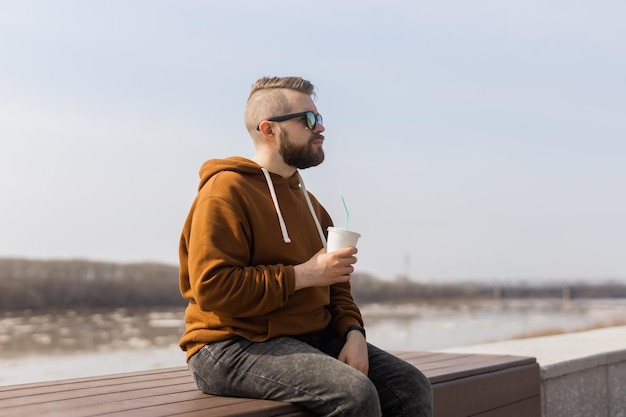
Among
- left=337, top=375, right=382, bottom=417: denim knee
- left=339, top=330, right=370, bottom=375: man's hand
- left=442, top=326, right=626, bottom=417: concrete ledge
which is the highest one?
left=339, top=330, right=370, bottom=375: man's hand

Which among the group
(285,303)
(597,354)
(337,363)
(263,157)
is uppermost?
(263,157)

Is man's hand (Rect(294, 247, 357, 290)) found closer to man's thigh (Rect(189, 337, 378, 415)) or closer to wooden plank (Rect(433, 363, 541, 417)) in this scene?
man's thigh (Rect(189, 337, 378, 415))

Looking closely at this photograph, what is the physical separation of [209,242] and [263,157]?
41 centimetres

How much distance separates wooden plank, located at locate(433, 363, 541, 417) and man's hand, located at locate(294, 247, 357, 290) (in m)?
0.89

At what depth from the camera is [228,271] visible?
2.04 m

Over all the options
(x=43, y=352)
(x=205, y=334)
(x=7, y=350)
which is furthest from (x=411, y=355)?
(x=7, y=350)

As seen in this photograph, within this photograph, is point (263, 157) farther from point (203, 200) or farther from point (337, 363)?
point (337, 363)

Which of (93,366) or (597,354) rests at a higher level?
(597,354)

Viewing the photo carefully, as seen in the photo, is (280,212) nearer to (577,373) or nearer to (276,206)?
(276,206)

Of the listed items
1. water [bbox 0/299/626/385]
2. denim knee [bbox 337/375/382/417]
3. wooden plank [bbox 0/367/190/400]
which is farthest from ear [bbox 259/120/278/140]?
water [bbox 0/299/626/385]

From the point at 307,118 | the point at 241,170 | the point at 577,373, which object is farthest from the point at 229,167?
the point at 577,373

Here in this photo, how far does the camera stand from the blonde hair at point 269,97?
2.32m

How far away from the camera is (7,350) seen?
13.1m

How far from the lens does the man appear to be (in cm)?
206
